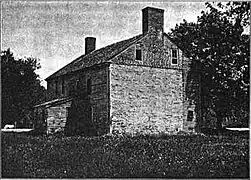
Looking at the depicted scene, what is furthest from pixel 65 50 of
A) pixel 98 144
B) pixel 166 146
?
pixel 166 146

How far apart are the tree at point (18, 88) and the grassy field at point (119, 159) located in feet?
0.82

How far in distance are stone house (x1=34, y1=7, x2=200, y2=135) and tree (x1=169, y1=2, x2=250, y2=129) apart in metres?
0.23

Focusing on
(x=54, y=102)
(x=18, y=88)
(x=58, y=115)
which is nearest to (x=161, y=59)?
(x=58, y=115)

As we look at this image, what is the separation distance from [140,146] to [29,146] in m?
1.19

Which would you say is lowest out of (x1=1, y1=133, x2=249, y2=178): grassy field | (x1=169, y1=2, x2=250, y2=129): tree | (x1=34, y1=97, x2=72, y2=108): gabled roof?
(x1=1, y1=133, x2=249, y2=178): grassy field

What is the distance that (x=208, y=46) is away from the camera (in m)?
5.77

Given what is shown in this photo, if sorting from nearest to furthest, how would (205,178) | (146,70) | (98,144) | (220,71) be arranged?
(205,178), (98,144), (220,71), (146,70)

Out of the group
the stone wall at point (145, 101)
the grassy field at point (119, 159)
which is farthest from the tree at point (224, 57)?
the stone wall at point (145, 101)

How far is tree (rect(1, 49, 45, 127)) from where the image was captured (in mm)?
5082

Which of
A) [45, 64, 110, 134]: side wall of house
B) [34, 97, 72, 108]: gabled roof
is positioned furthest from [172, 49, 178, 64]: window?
→ [34, 97, 72, 108]: gabled roof

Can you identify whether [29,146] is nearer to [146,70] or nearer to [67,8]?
[67,8]

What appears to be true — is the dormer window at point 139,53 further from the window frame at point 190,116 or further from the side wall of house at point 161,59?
the window frame at point 190,116

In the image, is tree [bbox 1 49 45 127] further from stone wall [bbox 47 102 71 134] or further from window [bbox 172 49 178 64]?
window [bbox 172 49 178 64]

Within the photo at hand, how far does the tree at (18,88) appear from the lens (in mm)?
5082
